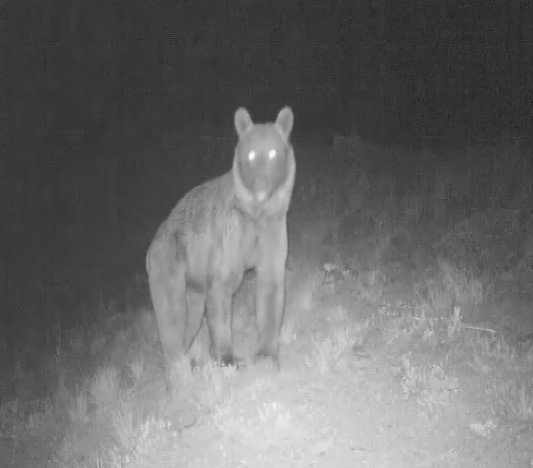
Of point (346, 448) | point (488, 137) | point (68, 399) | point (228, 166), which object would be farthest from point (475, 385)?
point (228, 166)

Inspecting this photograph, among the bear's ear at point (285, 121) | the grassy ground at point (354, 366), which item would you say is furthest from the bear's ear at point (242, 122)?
the grassy ground at point (354, 366)

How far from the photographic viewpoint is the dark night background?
16.2 m

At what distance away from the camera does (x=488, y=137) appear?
13781mm

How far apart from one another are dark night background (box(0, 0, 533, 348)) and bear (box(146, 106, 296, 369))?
22.0ft

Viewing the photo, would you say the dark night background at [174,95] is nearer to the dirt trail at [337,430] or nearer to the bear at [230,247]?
the bear at [230,247]

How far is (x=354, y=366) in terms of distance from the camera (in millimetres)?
5703

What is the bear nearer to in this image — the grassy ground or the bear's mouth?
the bear's mouth

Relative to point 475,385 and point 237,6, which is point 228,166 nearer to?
point 475,385

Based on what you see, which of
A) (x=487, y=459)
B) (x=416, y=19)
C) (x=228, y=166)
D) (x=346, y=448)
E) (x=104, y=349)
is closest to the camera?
(x=487, y=459)

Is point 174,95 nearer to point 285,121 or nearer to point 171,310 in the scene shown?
point 171,310

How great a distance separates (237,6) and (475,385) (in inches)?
1452

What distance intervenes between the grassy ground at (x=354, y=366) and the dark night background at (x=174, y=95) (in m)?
3.69

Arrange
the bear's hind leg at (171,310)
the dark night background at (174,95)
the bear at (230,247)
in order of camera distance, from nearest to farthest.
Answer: the bear at (230,247)
the bear's hind leg at (171,310)
the dark night background at (174,95)

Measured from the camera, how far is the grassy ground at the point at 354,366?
15.2ft
